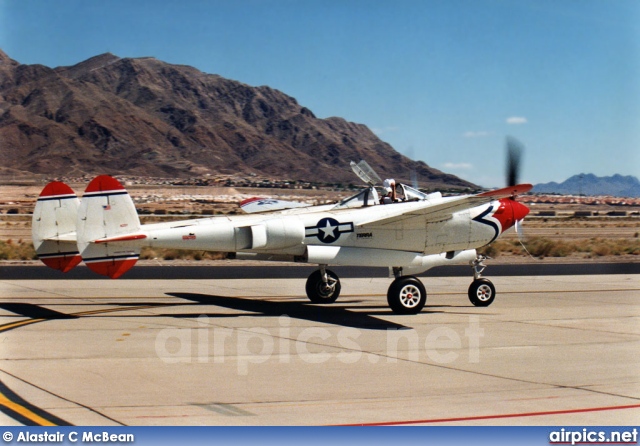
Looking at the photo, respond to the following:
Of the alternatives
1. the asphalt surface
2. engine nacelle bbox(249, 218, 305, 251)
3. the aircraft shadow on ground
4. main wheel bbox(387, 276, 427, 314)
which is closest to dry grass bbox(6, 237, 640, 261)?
the asphalt surface

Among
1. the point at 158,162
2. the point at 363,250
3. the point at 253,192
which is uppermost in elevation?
the point at 158,162

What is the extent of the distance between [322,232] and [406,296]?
2.26 m

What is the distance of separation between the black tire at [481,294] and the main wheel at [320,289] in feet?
10.7

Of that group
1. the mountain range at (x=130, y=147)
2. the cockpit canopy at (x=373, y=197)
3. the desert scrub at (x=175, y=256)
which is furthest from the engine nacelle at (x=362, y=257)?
the mountain range at (x=130, y=147)

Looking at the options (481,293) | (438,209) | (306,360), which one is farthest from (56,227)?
(481,293)

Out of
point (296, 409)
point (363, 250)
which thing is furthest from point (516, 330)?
point (296, 409)

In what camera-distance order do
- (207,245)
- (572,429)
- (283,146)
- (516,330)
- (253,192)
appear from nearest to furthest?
(572,429), (516,330), (207,245), (253,192), (283,146)

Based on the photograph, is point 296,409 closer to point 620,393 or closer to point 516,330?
point 620,393

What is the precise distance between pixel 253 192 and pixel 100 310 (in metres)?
95.3

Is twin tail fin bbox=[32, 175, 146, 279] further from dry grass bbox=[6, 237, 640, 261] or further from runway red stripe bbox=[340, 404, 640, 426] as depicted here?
dry grass bbox=[6, 237, 640, 261]

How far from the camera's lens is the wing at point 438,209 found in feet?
52.7

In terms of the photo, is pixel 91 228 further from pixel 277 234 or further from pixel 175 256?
pixel 175 256

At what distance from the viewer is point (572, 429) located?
742cm

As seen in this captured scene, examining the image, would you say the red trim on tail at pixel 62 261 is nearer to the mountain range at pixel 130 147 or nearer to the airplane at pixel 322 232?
the airplane at pixel 322 232
